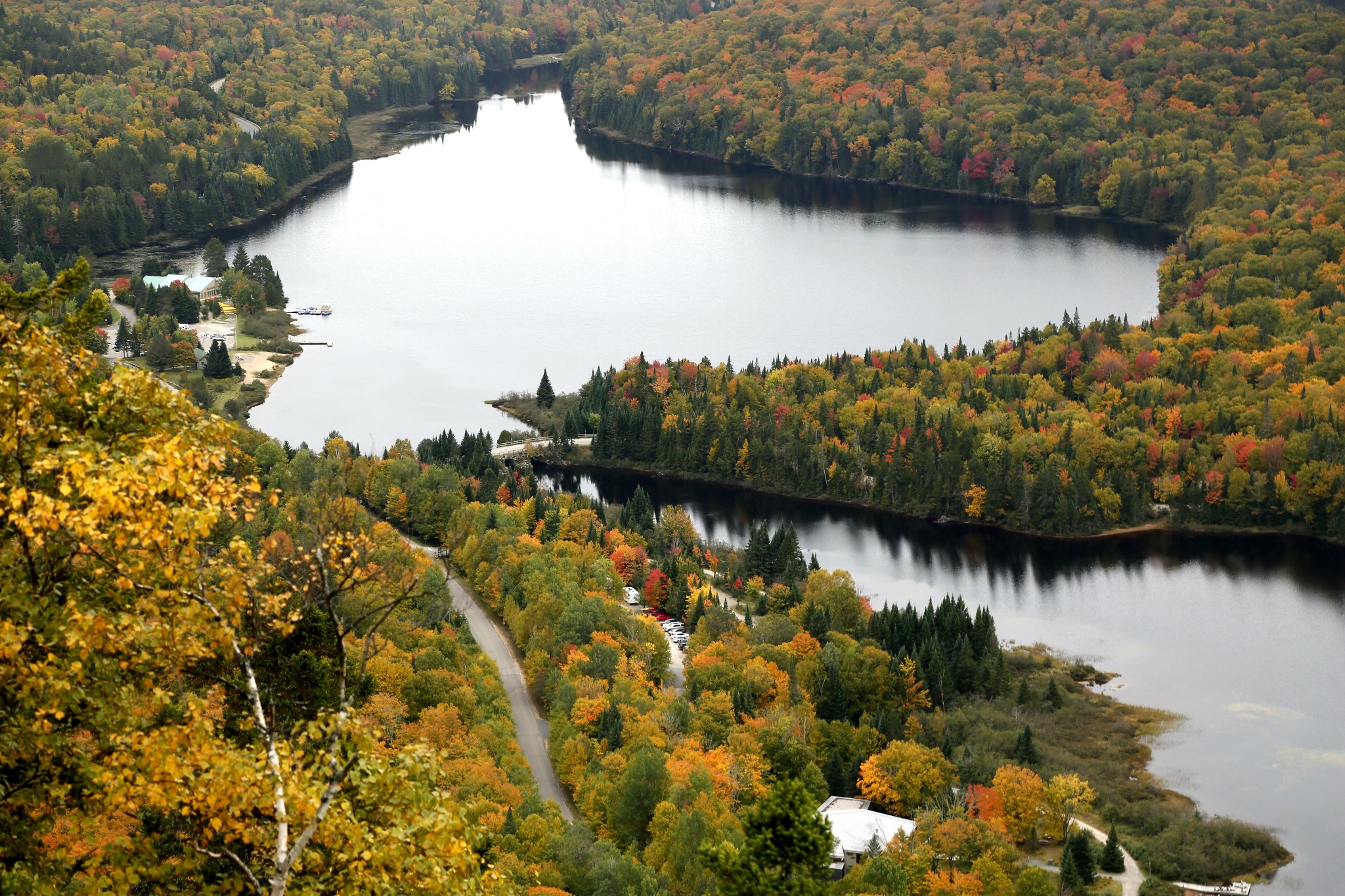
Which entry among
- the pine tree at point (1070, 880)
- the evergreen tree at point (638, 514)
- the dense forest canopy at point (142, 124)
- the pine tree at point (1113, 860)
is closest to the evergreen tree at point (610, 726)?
the pine tree at point (1070, 880)

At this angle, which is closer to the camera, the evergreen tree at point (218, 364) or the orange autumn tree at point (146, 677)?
the orange autumn tree at point (146, 677)

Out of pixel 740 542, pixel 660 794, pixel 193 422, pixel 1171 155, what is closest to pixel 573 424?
pixel 740 542

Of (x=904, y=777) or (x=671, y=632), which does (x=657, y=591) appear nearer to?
(x=671, y=632)

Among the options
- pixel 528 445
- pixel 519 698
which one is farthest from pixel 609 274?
pixel 519 698

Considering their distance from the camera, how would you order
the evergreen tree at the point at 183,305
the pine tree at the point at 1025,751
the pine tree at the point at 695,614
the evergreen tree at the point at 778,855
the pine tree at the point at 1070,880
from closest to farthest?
1. the evergreen tree at the point at 778,855
2. the pine tree at the point at 1070,880
3. the pine tree at the point at 1025,751
4. the pine tree at the point at 695,614
5. the evergreen tree at the point at 183,305

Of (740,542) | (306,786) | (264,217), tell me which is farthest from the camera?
(264,217)

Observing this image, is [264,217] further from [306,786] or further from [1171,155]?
[306,786]

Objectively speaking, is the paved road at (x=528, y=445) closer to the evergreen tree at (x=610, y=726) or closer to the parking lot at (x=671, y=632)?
the parking lot at (x=671, y=632)
